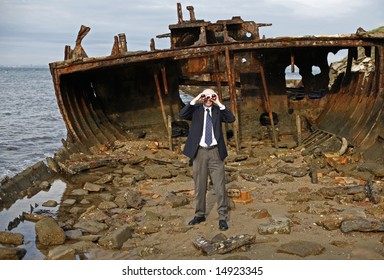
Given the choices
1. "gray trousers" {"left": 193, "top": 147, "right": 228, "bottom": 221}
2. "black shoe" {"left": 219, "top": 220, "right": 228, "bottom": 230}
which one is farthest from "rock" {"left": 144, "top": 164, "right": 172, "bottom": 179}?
"black shoe" {"left": 219, "top": 220, "right": 228, "bottom": 230}

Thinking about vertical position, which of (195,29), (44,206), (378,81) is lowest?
(44,206)

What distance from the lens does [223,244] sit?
5.41 metres

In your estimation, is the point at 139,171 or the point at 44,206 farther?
the point at 139,171

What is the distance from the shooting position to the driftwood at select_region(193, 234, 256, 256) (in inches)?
211

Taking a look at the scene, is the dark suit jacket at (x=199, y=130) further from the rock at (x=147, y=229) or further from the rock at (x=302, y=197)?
the rock at (x=302, y=197)

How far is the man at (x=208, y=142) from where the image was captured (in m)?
5.89

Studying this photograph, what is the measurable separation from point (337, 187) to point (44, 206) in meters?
4.63

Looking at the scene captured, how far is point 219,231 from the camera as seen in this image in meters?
6.06

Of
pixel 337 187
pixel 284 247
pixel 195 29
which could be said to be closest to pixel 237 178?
pixel 337 187

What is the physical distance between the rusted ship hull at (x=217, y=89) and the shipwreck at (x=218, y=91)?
0.02m

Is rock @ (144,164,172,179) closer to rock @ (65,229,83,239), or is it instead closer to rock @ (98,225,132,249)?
rock @ (65,229,83,239)

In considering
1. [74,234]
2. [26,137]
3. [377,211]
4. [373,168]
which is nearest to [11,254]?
[74,234]
